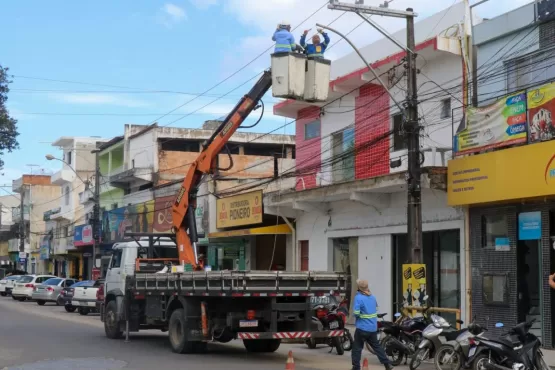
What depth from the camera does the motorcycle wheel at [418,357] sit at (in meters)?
14.3

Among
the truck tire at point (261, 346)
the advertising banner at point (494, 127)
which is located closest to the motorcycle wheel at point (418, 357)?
the truck tire at point (261, 346)

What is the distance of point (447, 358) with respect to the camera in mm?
13719

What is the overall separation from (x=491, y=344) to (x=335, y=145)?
48.6 ft

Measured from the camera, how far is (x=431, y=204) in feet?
71.4

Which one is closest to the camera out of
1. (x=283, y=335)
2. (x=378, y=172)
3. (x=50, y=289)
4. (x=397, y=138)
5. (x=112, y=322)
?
(x=283, y=335)

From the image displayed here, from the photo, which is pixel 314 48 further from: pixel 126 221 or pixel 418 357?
pixel 126 221

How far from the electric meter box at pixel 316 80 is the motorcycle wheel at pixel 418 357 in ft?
19.1

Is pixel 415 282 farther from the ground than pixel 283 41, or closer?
closer

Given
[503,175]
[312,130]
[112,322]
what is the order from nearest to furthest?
[503,175], [112,322], [312,130]

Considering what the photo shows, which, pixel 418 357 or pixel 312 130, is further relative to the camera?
pixel 312 130

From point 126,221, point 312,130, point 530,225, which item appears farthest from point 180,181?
point 530,225

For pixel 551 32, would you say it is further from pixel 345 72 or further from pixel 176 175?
pixel 176 175

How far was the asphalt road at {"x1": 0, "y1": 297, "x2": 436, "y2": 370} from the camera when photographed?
47.8ft

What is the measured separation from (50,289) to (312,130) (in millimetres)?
19279
